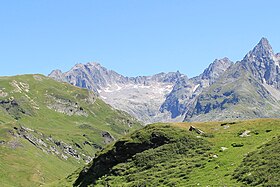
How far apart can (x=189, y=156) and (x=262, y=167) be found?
15.9 m

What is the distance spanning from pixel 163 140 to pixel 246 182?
23.5 m

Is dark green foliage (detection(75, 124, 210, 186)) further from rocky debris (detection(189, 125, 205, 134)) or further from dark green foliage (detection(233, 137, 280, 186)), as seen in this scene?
dark green foliage (detection(233, 137, 280, 186))

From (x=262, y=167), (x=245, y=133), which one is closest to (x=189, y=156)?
(x=245, y=133)

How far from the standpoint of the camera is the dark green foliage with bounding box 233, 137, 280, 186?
39.6 m

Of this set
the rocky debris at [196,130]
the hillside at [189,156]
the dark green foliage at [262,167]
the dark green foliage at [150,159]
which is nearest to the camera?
the dark green foliage at [262,167]

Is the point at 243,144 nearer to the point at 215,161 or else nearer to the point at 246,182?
the point at 215,161

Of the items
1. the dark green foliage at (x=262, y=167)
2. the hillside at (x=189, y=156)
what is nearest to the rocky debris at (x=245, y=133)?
the hillside at (x=189, y=156)

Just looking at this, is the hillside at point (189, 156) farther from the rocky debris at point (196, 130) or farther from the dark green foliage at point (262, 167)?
the rocky debris at point (196, 130)

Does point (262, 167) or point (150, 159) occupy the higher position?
point (150, 159)

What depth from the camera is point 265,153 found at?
46562 mm

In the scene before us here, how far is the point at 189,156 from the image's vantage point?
189 feet

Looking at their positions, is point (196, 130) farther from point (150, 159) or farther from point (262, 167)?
point (262, 167)

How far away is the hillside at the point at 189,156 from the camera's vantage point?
45469mm

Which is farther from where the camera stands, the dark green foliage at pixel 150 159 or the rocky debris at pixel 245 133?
the rocky debris at pixel 245 133
